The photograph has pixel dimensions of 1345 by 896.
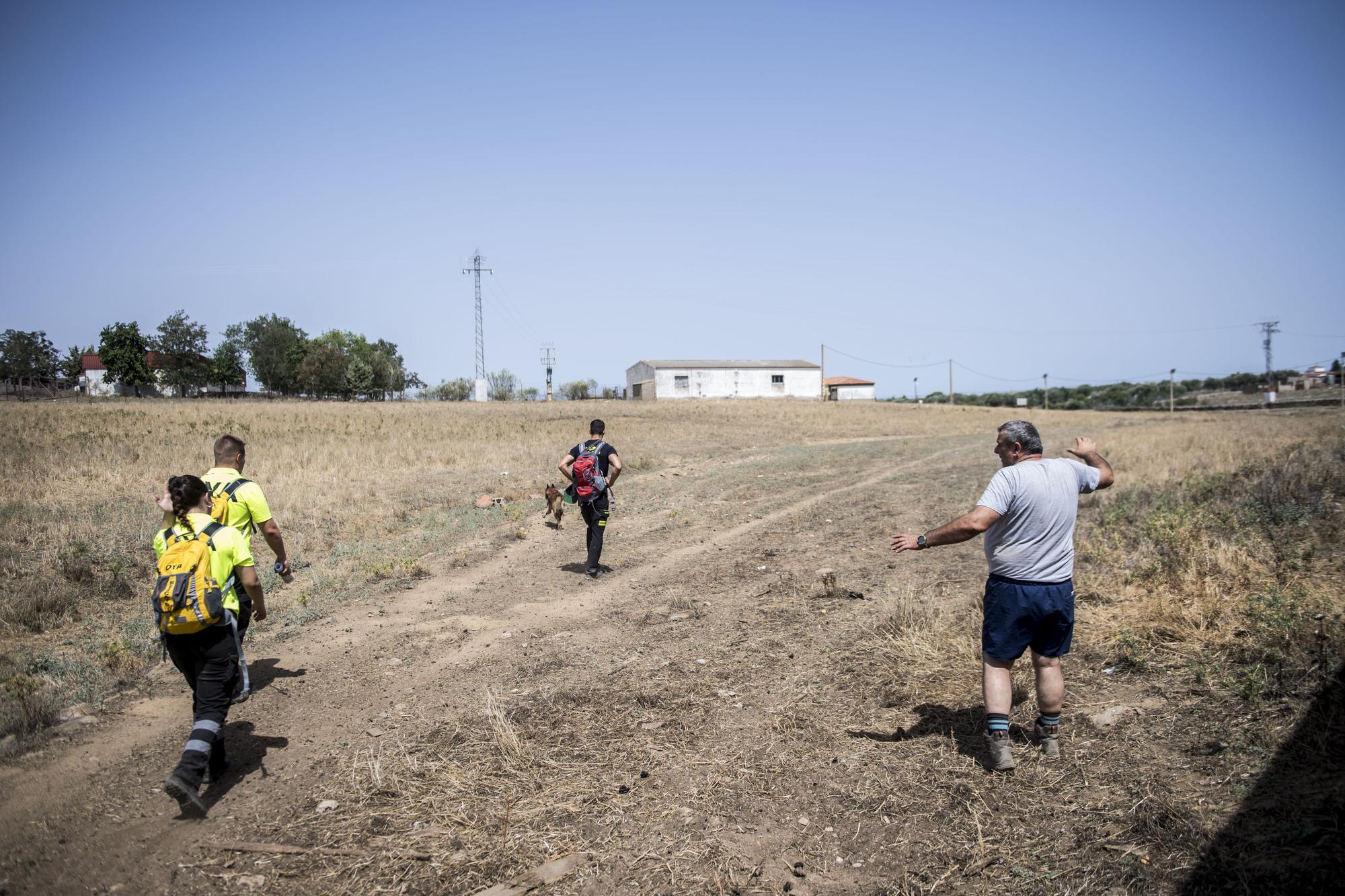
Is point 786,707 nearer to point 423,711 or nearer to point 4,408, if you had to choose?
point 423,711

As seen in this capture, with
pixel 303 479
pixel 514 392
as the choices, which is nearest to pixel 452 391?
pixel 514 392

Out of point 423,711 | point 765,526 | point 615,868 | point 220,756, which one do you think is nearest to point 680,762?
point 615,868

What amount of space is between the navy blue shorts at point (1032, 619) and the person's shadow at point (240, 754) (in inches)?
175

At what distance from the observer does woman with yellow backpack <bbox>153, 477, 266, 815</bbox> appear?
4.16 metres

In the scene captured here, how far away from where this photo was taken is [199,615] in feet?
13.8

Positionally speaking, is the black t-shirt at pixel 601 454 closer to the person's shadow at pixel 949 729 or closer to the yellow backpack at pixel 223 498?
the yellow backpack at pixel 223 498

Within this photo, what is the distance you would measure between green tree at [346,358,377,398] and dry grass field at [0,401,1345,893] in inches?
3197

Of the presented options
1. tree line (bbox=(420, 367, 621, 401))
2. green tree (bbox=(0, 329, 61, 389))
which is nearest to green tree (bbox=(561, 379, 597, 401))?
tree line (bbox=(420, 367, 621, 401))

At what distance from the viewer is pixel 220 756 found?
455 centimetres

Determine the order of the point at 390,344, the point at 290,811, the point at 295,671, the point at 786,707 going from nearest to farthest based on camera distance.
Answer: the point at 290,811, the point at 786,707, the point at 295,671, the point at 390,344

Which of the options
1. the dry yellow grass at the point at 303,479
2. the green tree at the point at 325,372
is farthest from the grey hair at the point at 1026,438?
the green tree at the point at 325,372

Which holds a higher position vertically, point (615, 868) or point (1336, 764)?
point (1336, 764)

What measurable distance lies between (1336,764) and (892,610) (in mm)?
3208

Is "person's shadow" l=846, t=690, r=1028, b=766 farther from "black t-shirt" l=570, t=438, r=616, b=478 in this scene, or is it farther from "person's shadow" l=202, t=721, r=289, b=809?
"black t-shirt" l=570, t=438, r=616, b=478
